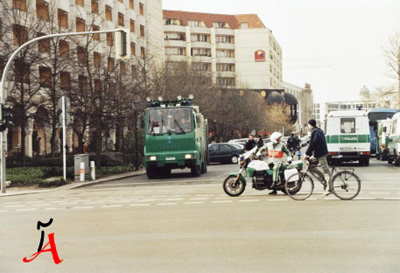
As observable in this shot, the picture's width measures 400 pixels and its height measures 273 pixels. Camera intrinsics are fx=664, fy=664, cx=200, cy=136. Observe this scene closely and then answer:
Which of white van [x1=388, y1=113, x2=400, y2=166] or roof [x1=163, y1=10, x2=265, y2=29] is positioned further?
roof [x1=163, y1=10, x2=265, y2=29]

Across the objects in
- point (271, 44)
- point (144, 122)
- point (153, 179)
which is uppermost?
point (271, 44)

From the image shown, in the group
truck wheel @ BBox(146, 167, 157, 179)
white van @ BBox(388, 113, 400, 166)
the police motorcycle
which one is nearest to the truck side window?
white van @ BBox(388, 113, 400, 166)

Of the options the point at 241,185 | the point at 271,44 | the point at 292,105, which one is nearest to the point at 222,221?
the point at 241,185

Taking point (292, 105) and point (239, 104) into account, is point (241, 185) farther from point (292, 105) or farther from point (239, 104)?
point (292, 105)

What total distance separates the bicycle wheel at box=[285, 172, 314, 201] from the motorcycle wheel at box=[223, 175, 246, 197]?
4.73 feet

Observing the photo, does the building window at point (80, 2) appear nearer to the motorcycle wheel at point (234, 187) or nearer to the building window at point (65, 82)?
the building window at point (65, 82)

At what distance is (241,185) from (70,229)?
679 cm

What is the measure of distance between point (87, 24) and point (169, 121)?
30.5m

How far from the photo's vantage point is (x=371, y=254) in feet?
25.7

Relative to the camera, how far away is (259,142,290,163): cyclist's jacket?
16641mm

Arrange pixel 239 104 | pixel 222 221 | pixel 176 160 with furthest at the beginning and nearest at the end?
pixel 239 104
pixel 176 160
pixel 222 221

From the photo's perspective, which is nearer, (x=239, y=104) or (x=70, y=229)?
(x=70, y=229)

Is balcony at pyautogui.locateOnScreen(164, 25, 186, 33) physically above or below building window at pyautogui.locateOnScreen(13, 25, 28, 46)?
above

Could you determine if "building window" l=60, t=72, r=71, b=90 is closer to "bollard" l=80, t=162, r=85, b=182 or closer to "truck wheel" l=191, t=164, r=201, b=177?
"bollard" l=80, t=162, r=85, b=182
